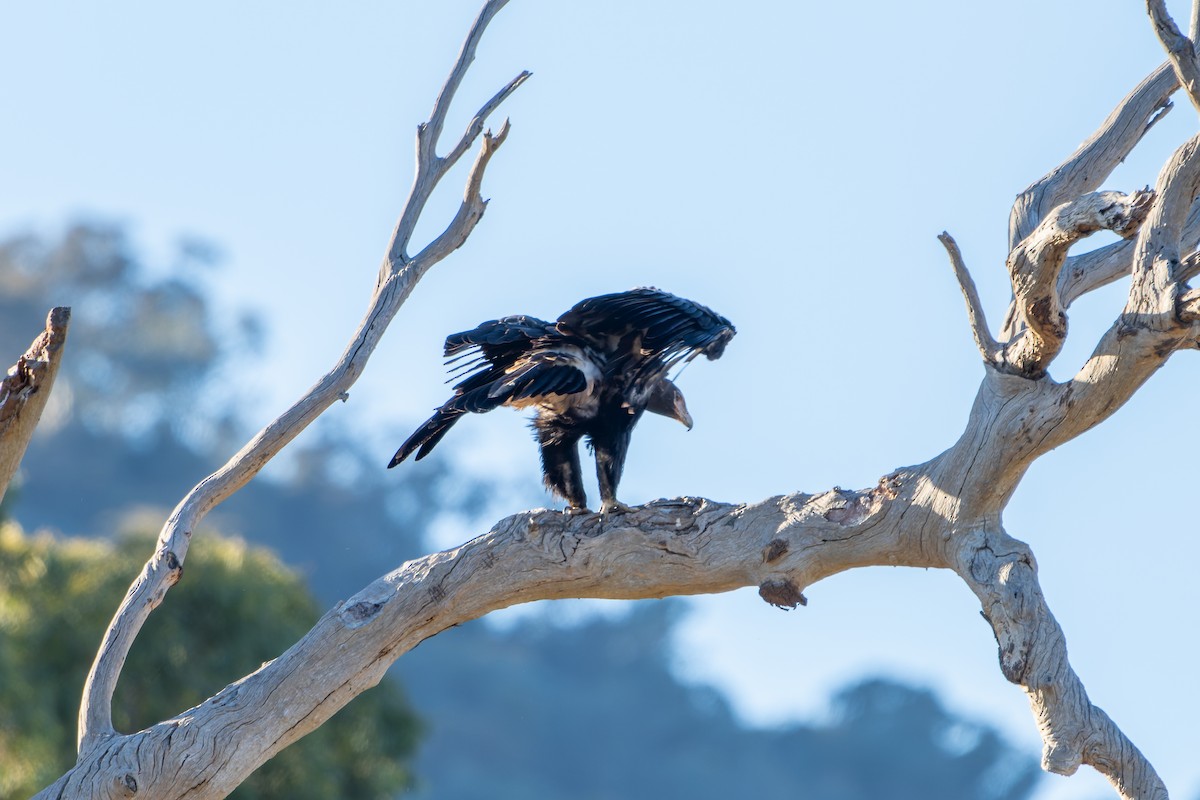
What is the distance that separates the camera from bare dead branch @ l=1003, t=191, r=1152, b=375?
13.2 ft

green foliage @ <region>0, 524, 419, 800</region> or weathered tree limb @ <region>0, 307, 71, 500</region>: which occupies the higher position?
green foliage @ <region>0, 524, 419, 800</region>

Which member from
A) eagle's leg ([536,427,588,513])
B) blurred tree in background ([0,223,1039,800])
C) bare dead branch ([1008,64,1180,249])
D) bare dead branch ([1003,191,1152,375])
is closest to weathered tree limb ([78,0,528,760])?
eagle's leg ([536,427,588,513])

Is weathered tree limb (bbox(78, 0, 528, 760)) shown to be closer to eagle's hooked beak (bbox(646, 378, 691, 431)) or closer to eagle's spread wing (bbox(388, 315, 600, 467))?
eagle's spread wing (bbox(388, 315, 600, 467))

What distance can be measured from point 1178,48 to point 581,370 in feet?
7.73

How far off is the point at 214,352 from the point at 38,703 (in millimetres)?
52786

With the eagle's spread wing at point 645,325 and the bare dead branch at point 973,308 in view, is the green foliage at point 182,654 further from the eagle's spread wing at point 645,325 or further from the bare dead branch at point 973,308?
the bare dead branch at point 973,308

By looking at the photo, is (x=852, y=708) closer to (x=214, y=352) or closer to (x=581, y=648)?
(x=581, y=648)

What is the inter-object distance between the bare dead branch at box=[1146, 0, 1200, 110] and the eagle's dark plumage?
207cm

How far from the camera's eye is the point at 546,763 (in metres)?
47.6

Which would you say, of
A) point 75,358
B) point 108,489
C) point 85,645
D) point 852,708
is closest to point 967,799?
point 852,708

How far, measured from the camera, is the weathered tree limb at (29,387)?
5.16 m

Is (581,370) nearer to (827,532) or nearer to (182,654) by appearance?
(827,532)

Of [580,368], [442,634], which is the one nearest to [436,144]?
[580,368]

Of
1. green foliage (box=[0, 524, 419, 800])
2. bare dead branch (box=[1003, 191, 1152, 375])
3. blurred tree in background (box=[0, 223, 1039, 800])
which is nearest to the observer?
bare dead branch (box=[1003, 191, 1152, 375])
